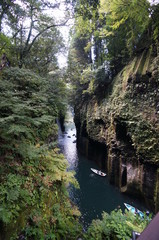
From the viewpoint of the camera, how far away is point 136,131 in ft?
26.2

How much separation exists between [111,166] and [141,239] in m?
10.1

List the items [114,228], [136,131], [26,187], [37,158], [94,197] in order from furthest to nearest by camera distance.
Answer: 1. [94,197]
2. [136,131]
3. [37,158]
4. [114,228]
5. [26,187]

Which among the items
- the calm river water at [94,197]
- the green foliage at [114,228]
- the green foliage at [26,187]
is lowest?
the calm river water at [94,197]

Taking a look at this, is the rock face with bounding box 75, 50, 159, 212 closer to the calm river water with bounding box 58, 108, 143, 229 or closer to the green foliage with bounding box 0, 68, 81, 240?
the calm river water with bounding box 58, 108, 143, 229

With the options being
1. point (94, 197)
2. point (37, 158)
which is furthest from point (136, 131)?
point (37, 158)

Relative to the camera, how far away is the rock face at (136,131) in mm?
7148

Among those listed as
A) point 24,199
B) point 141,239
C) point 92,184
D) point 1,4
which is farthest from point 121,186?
point 1,4

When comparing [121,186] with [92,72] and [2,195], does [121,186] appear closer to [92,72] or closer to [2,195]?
[2,195]

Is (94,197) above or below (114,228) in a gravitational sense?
below

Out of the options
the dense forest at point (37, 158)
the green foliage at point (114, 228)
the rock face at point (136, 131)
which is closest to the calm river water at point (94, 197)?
the rock face at point (136, 131)

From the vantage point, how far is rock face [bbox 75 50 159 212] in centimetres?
715

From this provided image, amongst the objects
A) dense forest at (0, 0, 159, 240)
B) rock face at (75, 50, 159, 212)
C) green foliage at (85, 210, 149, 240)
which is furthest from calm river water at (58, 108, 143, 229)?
green foliage at (85, 210, 149, 240)

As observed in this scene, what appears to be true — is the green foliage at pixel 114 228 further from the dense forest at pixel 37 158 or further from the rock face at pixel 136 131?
the rock face at pixel 136 131

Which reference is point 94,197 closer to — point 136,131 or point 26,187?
point 136,131
